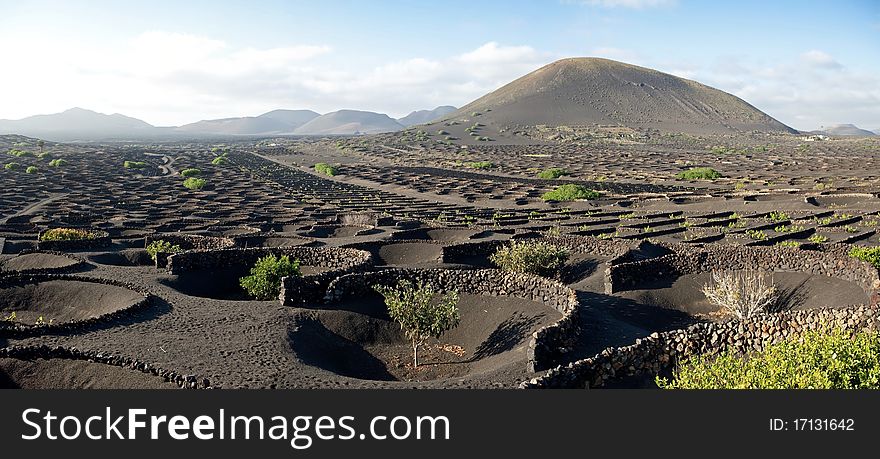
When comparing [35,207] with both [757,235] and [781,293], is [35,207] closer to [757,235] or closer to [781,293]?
[757,235]

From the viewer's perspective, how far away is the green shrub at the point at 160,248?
94.7ft

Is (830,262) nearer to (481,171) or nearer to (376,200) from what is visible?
(376,200)

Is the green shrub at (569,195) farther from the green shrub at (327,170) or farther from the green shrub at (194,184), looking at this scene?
the green shrub at (327,170)

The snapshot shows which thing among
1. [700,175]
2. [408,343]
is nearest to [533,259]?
[408,343]

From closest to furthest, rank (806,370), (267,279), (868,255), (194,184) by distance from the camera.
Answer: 1. (806,370)
2. (267,279)
3. (868,255)
4. (194,184)

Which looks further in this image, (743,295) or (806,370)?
(743,295)

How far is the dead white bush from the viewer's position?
19.7m

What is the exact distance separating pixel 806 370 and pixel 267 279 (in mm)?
18459

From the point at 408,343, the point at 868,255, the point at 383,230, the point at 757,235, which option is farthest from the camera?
the point at 383,230

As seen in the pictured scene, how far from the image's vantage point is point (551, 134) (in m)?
190

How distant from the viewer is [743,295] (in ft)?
69.8

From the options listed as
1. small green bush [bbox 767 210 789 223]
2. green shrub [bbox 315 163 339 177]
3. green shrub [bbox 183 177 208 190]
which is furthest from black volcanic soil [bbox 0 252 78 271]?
green shrub [bbox 315 163 339 177]

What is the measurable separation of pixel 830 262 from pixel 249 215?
39737 millimetres

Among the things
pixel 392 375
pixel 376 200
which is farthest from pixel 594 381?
pixel 376 200
